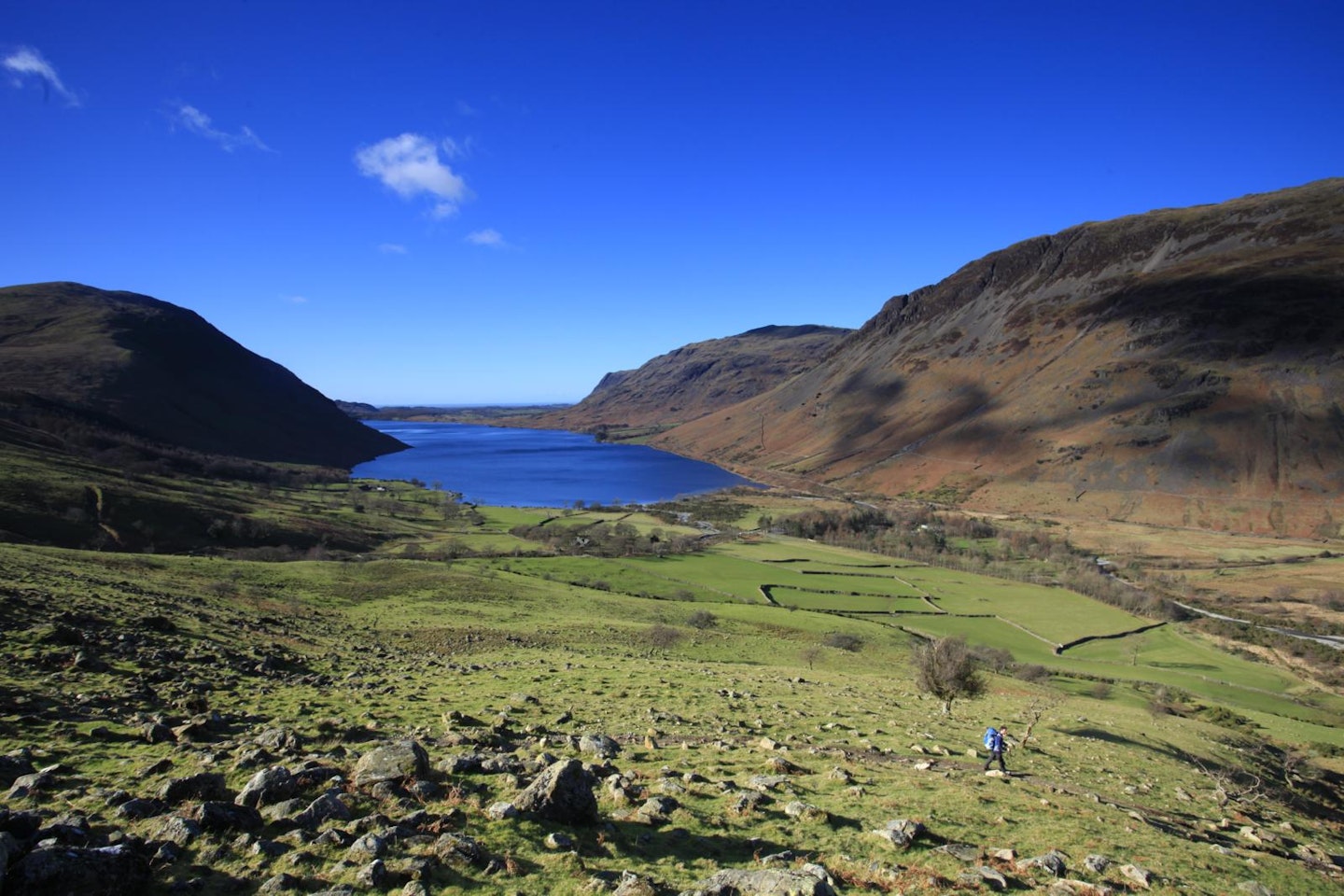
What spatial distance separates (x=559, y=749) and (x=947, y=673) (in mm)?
20350

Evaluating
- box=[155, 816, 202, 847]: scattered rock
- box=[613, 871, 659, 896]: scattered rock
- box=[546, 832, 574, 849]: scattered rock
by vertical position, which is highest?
box=[155, 816, 202, 847]: scattered rock

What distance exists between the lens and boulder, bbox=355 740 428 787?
38.5 feet

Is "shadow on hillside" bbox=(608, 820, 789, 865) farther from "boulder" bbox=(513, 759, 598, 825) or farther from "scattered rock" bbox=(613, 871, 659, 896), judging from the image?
"scattered rock" bbox=(613, 871, 659, 896)

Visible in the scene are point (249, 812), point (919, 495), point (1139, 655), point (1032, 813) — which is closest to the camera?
point (249, 812)

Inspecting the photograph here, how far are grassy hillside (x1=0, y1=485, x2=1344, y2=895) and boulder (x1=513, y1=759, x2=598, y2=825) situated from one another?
20 cm

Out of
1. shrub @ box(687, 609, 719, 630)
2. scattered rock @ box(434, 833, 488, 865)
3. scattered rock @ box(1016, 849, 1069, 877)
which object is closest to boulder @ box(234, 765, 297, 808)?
scattered rock @ box(434, 833, 488, 865)

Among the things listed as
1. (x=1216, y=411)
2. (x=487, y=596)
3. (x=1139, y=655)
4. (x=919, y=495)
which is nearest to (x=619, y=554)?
(x=487, y=596)

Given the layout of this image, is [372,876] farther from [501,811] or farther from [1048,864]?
[1048,864]

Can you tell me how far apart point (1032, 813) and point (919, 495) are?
171m

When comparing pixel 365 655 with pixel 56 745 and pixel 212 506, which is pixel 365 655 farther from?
pixel 212 506

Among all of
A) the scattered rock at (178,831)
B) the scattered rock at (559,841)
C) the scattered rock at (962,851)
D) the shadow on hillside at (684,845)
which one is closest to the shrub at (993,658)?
the scattered rock at (962,851)

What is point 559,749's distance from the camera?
52.6 feet

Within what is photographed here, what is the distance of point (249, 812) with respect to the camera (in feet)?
32.4

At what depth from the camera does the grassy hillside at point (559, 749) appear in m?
9.81
